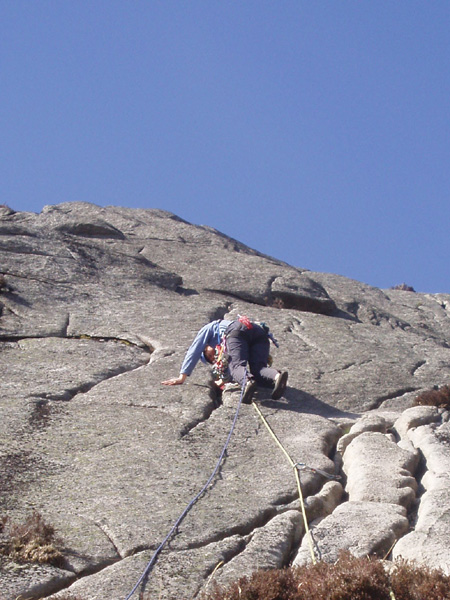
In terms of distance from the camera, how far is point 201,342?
44.8 feet

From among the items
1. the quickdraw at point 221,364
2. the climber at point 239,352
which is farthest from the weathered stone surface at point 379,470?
the quickdraw at point 221,364

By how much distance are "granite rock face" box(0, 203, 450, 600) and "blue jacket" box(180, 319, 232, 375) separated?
0.38m

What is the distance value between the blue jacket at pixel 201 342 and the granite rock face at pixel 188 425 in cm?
38

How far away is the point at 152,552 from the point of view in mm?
7750

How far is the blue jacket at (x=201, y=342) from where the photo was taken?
13.4 m

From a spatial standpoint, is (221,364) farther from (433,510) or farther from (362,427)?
(433,510)

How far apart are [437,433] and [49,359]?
6985 mm

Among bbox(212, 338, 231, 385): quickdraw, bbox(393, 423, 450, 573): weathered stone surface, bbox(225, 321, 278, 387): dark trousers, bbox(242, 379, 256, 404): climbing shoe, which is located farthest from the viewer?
bbox(212, 338, 231, 385): quickdraw

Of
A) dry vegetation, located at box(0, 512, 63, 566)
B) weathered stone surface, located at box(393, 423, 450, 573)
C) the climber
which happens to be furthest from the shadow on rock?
dry vegetation, located at box(0, 512, 63, 566)

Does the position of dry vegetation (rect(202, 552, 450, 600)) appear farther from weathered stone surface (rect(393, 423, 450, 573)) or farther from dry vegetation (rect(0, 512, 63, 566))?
dry vegetation (rect(0, 512, 63, 566))

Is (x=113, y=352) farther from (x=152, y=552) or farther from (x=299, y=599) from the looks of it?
(x=299, y=599)

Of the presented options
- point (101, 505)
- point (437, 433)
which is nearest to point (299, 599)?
point (101, 505)

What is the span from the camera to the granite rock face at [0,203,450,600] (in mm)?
7902

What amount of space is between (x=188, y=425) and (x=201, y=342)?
2.54m
